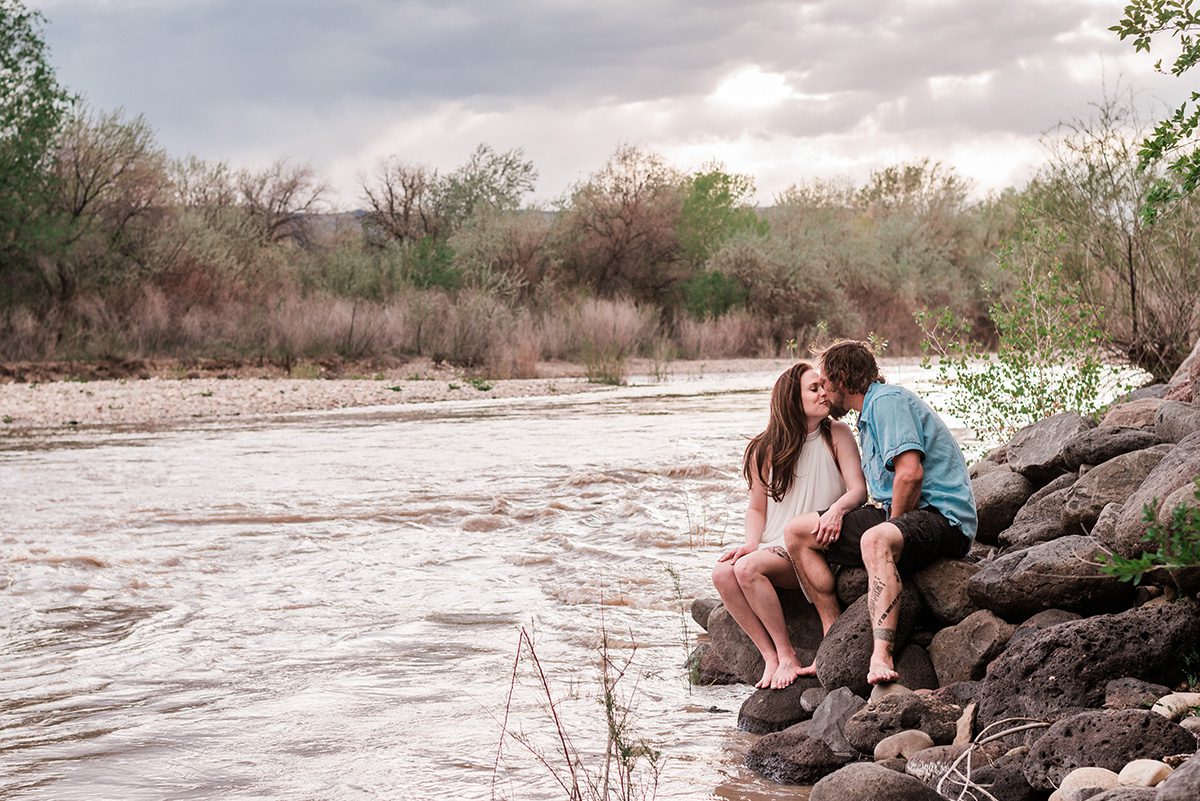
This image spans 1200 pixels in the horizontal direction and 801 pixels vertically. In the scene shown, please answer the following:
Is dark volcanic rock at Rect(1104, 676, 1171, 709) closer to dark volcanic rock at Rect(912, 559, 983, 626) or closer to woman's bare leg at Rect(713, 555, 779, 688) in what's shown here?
dark volcanic rock at Rect(912, 559, 983, 626)

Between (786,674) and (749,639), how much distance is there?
69cm

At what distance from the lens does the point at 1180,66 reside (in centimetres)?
481

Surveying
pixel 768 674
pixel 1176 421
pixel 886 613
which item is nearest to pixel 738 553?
pixel 768 674

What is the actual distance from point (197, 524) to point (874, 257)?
1590 inches

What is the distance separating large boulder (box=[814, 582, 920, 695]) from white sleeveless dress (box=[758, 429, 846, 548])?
1.80 ft

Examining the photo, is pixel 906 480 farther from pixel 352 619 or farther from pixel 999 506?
pixel 352 619

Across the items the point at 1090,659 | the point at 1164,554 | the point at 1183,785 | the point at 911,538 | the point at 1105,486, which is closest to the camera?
the point at 1183,785

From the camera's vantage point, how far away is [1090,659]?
4.90 metres

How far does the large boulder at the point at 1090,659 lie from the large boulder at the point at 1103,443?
86.6 inches

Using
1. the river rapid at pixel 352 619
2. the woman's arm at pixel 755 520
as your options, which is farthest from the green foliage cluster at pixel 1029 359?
the woman's arm at pixel 755 520

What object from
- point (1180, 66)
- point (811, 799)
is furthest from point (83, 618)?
point (1180, 66)

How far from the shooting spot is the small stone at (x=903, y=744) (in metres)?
4.91

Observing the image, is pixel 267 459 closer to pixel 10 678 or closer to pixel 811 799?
pixel 10 678

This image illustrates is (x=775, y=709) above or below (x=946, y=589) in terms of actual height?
below
